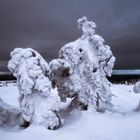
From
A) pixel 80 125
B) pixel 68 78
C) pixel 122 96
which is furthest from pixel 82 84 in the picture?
pixel 122 96

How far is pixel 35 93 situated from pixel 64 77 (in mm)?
2495

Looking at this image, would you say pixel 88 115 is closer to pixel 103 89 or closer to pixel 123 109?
pixel 103 89

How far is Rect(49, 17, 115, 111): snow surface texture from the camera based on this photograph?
39.8ft

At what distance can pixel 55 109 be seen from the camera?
9836 millimetres

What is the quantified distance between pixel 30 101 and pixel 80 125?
7.06 feet

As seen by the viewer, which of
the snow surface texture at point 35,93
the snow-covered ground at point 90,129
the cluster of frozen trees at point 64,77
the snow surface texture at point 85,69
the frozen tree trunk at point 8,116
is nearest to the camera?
the snow-covered ground at point 90,129

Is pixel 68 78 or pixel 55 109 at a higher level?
pixel 68 78

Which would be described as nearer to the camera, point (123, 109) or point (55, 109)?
point (55, 109)

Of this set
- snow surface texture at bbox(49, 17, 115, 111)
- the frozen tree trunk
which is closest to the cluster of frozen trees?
snow surface texture at bbox(49, 17, 115, 111)

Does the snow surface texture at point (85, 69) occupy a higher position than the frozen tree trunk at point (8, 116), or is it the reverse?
the snow surface texture at point (85, 69)

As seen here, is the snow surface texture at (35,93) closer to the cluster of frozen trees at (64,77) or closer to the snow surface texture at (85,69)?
the cluster of frozen trees at (64,77)

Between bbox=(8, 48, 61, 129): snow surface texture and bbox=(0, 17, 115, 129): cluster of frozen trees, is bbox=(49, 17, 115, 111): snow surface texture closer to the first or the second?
bbox=(0, 17, 115, 129): cluster of frozen trees

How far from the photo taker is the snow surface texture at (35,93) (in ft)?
31.4

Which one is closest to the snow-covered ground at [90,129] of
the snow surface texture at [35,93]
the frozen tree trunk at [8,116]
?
the snow surface texture at [35,93]
